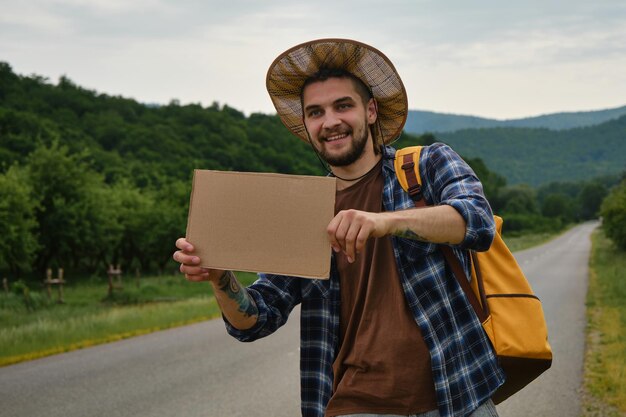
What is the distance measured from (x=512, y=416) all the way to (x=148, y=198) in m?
41.4

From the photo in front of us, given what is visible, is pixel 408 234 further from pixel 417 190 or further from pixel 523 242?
pixel 523 242

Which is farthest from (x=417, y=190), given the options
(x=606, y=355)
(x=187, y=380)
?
(x=606, y=355)

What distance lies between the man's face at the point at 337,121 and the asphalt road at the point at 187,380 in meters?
4.98

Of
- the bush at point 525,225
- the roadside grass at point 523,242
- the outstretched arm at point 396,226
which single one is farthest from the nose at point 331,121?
the bush at point 525,225

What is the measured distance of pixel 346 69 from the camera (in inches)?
102

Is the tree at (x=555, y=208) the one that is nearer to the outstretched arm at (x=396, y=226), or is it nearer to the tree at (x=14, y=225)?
the tree at (x=14, y=225)

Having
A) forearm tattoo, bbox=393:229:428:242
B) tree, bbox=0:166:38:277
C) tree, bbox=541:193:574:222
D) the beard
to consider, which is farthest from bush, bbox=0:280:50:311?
tree, bbox=541:193:574:222

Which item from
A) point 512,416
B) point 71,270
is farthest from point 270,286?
point 71,270

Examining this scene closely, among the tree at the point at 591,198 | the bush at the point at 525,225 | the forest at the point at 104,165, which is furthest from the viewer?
the tree at the point at 591,198

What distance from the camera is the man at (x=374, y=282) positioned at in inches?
83.0

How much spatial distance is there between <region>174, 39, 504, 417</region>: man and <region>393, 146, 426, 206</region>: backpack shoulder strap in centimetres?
3

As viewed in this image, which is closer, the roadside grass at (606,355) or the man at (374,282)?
the man at (374,282)

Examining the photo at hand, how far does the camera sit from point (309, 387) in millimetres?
2553

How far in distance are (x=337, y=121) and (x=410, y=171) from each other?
282 mm
